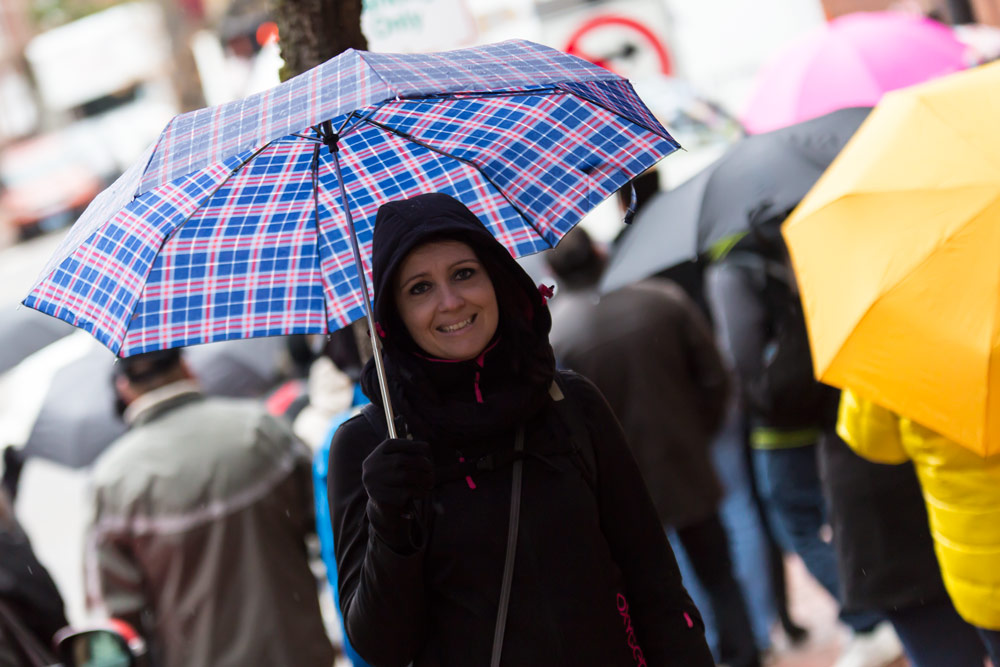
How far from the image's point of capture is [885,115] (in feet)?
11.5

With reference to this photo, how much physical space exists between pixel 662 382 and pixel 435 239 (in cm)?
315

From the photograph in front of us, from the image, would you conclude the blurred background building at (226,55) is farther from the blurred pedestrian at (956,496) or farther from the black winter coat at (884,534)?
the black winter coat at (884,534)

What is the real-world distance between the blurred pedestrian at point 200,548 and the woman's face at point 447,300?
82.2 inches

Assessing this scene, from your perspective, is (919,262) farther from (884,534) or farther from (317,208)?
(317,208)

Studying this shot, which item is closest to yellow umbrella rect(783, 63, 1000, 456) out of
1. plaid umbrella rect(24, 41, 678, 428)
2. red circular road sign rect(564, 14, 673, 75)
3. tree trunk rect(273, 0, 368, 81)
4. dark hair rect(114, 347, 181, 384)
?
plaid umbrella rect(24, 41, 678, 428)

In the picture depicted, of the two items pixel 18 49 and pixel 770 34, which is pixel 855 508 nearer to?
pixel 770 34

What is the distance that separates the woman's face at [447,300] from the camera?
8.73ft

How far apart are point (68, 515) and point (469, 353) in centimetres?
1141

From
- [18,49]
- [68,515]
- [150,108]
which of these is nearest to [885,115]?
[68,515]

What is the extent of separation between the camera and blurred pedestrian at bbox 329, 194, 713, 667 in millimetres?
2584

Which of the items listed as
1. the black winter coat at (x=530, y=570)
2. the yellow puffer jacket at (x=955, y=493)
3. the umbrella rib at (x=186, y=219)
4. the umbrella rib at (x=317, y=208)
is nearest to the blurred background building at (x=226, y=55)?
the umbrella rib at (x=317, y=208)

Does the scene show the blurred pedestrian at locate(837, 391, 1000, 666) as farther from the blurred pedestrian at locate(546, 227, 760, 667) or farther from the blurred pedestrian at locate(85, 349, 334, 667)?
the blurred pedestrian at locate(85, 349, 334, 667)

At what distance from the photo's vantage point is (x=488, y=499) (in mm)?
2631

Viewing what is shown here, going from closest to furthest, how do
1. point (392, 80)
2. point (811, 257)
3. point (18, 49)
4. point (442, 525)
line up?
point (392, 80), point (442, 525), point (811, 257), point (18, 49)
